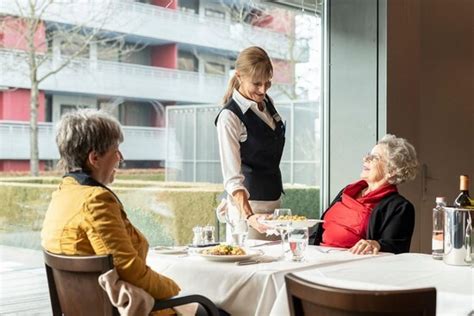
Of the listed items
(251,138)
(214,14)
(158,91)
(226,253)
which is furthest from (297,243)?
(214,14)

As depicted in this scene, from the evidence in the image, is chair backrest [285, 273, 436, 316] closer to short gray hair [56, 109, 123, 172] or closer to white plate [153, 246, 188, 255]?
short gray hair [56, 109, 123, 172]

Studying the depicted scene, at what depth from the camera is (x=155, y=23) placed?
11.9 feet

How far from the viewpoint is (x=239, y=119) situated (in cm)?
327

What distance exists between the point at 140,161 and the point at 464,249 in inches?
68.3

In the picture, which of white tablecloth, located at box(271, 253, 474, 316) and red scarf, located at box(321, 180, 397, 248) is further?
red scarf, located at box(321, 180, 397, 248)

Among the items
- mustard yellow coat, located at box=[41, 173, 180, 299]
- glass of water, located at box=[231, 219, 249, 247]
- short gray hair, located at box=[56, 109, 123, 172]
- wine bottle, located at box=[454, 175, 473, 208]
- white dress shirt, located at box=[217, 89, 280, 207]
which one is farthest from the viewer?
white dress shirt, located at box=[217, 89, 280, 207]

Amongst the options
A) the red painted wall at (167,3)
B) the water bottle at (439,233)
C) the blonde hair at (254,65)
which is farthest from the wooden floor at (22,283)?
the water bottle at (439,233)

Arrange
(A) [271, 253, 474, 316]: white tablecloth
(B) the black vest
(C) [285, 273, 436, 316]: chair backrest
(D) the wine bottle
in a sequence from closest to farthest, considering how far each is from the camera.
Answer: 1. (C) [285, 273, 436, 316]: chair backrest
2. (A) [271, 253, 474, 316]: white tablecloth
3. (D) the wine bottle
4. (B) the black vest

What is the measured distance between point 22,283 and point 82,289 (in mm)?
1235

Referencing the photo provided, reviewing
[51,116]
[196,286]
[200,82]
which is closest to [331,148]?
[200,82]

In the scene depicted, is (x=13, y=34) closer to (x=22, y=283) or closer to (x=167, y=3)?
(x=167, y=3)

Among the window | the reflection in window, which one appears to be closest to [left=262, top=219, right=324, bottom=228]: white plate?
the reflection in window

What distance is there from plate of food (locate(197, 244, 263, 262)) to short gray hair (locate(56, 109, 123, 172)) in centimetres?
54

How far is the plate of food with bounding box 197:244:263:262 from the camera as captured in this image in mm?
2462
